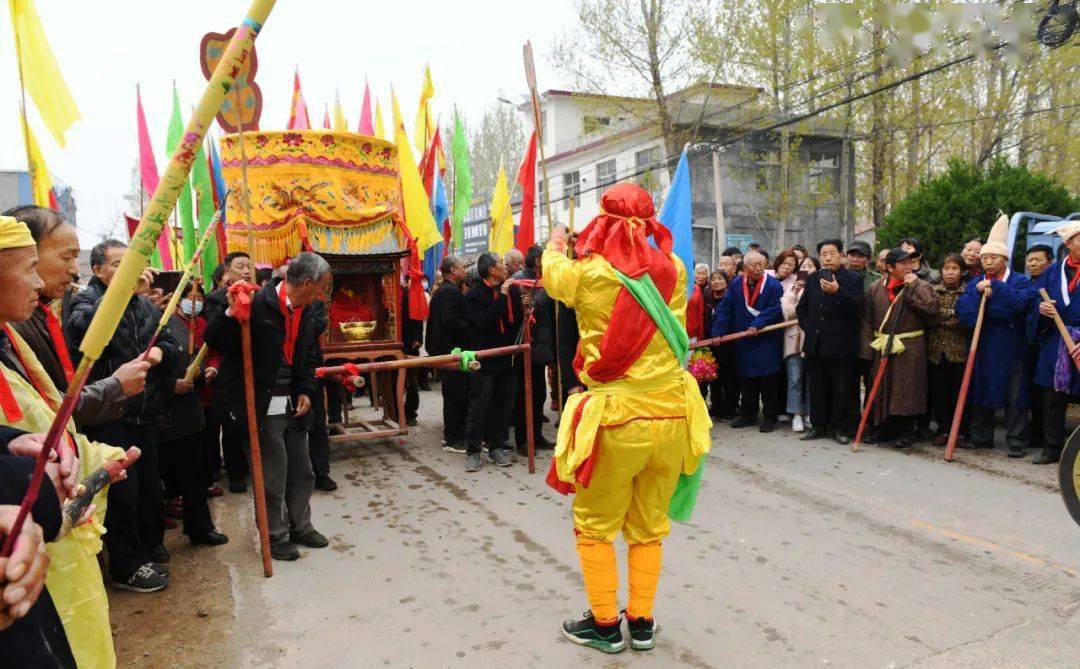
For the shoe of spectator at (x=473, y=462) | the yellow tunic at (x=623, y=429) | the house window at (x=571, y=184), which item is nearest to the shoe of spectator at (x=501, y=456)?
the shoe of spectator at (x=473, y=462)

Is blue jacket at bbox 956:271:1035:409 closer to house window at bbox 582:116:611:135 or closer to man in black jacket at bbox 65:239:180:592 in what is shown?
man in black jacket at bbox 65:239:180:592

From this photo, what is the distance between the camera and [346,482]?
5.94 m

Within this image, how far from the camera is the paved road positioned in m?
3.08

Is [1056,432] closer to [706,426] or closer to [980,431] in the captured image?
[980,431]

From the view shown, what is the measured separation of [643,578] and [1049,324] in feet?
16.1

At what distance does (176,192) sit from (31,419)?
0.92 m

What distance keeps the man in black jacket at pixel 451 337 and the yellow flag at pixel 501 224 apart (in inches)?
62.4

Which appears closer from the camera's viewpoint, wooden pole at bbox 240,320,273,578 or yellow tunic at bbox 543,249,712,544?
yellow tunic at bbox 543,249,712,544

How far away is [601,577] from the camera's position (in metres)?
3.03

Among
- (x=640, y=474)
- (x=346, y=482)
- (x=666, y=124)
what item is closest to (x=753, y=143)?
(x=666, y=124)

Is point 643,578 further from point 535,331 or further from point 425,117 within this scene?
point 425,117

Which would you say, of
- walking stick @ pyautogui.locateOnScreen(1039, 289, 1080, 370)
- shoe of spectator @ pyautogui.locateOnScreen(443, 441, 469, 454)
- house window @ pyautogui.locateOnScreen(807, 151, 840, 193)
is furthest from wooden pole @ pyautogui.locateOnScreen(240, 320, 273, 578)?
house window @ pyautogui.locateOnScreen(807, 151, 840, 193)

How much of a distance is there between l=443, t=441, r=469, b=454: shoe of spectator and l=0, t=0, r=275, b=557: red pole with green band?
18.4 ft

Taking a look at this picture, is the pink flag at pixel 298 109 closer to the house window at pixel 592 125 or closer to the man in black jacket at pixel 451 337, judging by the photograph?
the man in black jacket at pixel 451 337
